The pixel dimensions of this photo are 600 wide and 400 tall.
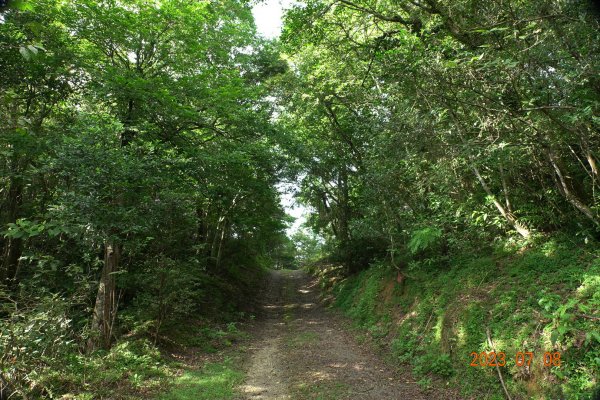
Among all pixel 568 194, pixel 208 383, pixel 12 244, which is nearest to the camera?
pixel 568 194

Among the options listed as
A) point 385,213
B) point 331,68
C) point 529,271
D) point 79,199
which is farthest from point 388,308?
point 79,199

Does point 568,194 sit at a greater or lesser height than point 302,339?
greater

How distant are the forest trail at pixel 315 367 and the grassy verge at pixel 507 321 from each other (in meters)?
0.75

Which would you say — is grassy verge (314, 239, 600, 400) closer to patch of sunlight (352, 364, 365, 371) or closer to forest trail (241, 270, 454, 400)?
forest trail (241, 270, 454, 400)

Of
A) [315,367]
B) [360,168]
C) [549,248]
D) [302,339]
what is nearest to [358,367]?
[315,367]

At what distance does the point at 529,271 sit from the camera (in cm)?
723

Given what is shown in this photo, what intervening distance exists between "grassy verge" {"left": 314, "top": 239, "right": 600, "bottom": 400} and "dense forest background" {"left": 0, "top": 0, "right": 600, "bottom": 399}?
44mm

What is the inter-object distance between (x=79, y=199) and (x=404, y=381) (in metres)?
8.02

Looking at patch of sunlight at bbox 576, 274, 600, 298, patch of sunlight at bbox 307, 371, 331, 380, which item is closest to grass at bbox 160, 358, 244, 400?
patch of sunlight at bbox 307, 371, 331, 380

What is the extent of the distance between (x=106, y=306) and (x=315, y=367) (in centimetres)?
600

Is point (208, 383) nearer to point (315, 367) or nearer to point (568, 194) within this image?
point (315, 367)

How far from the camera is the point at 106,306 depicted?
31.2 ft

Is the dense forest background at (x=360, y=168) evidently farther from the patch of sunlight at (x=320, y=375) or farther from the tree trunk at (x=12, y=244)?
the patch of sunlight at (x=320, y=375)
